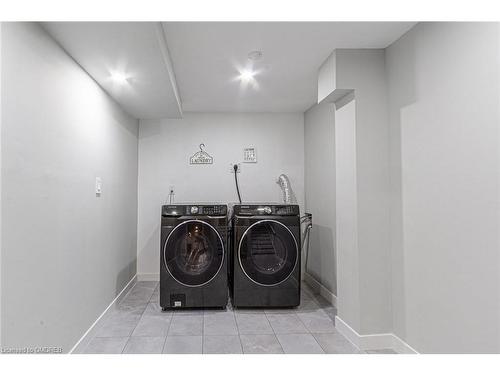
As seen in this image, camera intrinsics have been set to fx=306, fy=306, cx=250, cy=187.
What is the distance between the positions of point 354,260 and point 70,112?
2120 millimetres

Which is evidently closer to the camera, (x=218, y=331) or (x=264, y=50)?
(x=264, y=50)

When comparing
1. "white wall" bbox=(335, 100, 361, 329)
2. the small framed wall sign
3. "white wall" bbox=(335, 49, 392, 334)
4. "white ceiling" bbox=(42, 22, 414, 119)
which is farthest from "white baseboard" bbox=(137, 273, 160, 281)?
"white wall" bbox=(335, 49, 392, 334)

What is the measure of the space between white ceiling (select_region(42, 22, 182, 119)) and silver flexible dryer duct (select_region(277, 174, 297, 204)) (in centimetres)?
167

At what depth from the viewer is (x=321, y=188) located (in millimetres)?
3420

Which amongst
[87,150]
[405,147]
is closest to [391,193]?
[405,147]

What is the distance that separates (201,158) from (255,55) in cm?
180

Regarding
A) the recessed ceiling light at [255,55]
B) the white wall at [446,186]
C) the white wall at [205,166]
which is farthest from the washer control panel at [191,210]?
the white wall at [446,186]

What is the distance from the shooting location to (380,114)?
213 cm

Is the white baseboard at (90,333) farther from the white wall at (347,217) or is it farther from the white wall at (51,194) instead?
the white wall at (347,217)

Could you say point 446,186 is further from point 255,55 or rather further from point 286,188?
point 286,188

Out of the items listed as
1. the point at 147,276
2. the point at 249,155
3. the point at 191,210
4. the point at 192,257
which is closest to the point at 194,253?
the point at 192,257

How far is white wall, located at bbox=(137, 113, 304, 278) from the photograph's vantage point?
3.83 meters

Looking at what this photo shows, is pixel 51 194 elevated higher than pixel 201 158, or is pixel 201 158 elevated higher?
pixel 201 158

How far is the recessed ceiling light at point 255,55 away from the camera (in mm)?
2256
